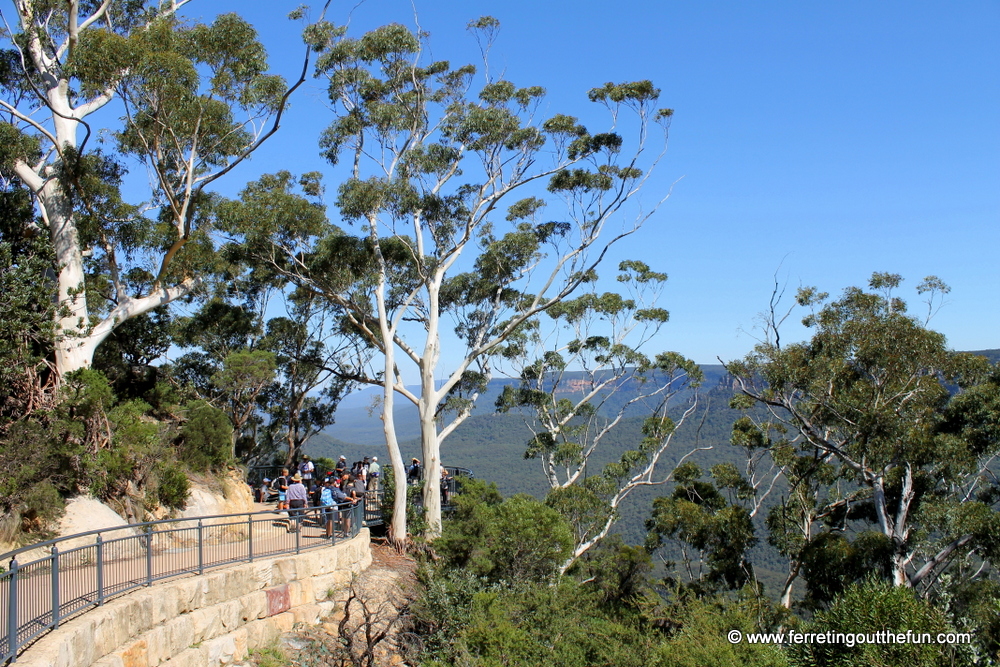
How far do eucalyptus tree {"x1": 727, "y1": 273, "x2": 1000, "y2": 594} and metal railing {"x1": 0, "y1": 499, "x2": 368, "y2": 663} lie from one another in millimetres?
13038

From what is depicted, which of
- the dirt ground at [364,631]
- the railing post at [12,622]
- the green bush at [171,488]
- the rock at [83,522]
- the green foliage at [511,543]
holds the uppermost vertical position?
the green bush at [171,488]

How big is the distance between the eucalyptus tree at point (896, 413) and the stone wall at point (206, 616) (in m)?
12.7

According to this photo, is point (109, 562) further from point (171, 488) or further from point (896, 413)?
point (896, 413)

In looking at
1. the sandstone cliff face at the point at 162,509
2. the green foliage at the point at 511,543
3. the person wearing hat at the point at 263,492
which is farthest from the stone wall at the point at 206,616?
the person wearing hat at the point at 263,492

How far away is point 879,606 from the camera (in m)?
11.2

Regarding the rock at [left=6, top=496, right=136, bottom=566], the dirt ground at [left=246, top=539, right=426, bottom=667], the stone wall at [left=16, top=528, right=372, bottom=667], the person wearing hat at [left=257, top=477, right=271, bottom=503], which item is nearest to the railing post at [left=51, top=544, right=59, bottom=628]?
the stone wall at [left=16, top=528, right=372, bottom=667]

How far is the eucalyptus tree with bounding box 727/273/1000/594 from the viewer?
19516mm

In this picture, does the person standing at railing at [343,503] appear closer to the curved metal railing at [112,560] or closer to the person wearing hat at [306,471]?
the curved metal railing at [112,560]

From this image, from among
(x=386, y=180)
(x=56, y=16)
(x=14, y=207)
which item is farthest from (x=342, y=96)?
(x=14, y=207)

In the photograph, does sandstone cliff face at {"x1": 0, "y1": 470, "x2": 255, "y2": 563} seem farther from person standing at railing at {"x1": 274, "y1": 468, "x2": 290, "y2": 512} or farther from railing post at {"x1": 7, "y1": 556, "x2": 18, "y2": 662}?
railing post at {"x1": 7, "y1": 556, "x2": 18, "y2": 662}

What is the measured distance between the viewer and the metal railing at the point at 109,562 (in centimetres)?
725

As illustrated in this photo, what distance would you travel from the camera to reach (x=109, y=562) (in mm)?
9180

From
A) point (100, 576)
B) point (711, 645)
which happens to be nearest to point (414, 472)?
point (711, 645)

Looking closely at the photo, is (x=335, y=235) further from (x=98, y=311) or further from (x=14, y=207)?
(x=14, y=207)
